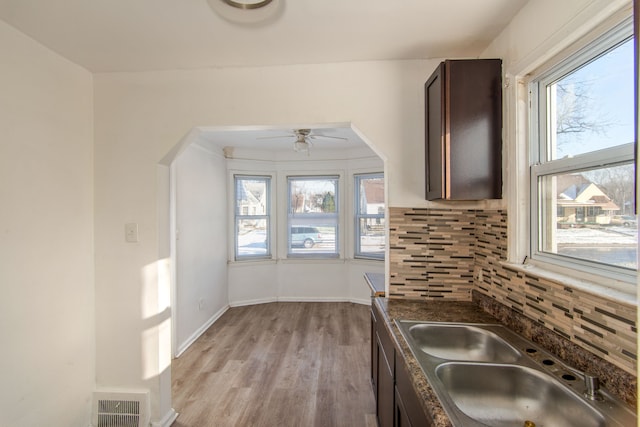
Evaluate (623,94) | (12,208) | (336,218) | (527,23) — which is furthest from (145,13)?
(336,218)

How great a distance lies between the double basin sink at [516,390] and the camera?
3.02ft

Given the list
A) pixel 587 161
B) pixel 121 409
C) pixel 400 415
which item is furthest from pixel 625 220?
pixel 121 409

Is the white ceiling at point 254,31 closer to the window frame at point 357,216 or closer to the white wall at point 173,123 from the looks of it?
the white wall at point 173,123

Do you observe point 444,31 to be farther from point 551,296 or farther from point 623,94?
point 551,296

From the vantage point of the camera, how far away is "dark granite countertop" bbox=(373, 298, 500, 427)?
0.98 meters

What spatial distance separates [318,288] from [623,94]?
4.34 m

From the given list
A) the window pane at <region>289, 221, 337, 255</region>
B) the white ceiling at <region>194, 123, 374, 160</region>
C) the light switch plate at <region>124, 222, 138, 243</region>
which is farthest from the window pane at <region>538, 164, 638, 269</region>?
the window pane at <region>289, 221, 337, 255</region>

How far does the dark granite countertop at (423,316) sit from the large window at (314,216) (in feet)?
9.90

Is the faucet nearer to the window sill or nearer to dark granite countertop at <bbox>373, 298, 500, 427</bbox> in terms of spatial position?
the window sill

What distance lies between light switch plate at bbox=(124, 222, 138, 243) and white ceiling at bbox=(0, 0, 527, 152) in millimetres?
1017

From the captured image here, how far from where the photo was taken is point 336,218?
4957 millimetres

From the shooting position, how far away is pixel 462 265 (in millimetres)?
1905

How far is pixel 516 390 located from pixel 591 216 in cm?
70

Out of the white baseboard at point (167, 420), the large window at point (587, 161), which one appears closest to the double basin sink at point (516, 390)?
the large window at point (587, 161)
